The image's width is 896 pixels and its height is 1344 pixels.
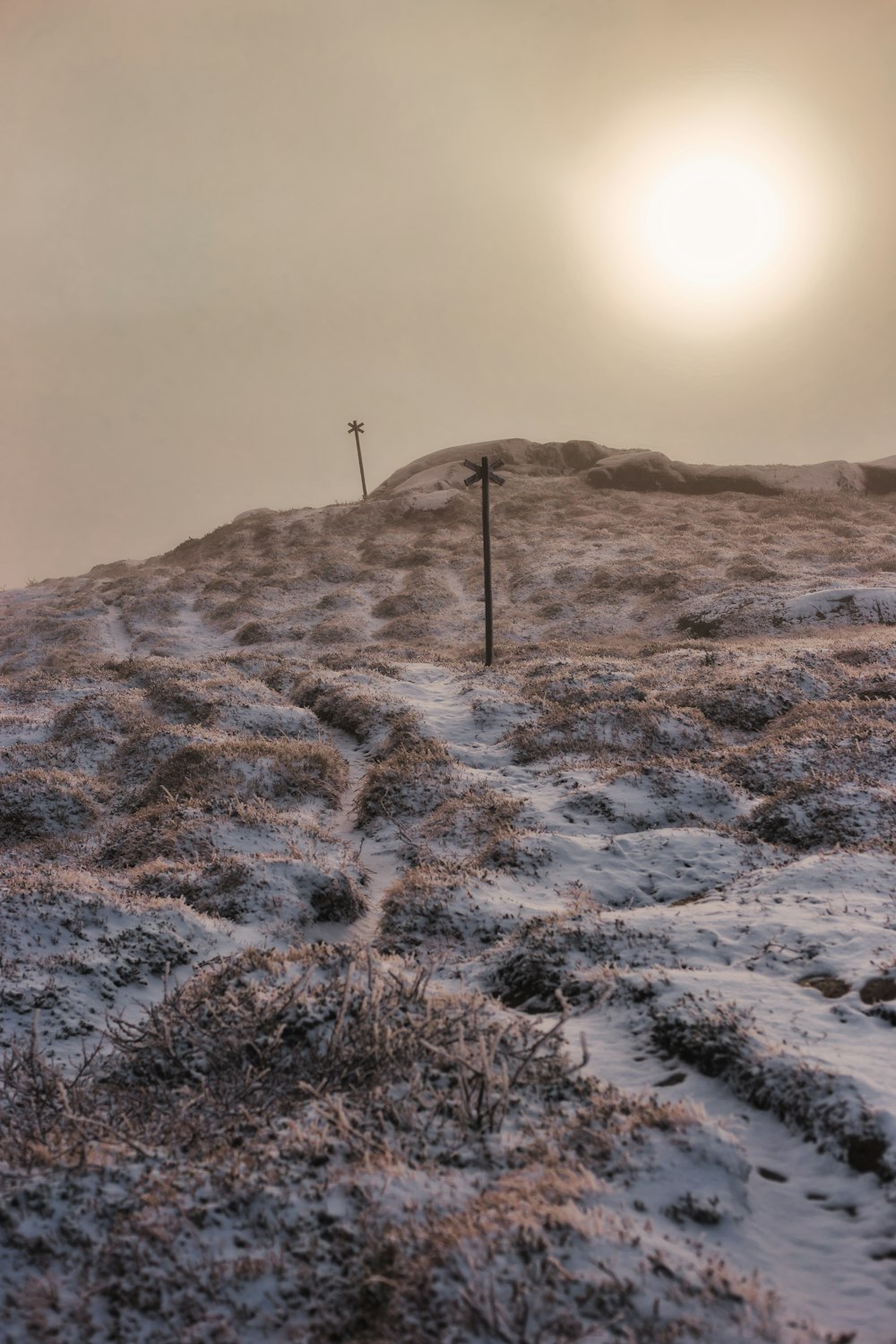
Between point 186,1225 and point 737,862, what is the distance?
380 inches

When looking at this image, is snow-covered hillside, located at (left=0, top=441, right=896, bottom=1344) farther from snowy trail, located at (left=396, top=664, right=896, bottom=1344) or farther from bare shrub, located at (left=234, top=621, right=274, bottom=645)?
bare shrub, located at (left=234, top=621, right=274, bottom=645)

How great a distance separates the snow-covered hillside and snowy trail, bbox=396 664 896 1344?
25mm

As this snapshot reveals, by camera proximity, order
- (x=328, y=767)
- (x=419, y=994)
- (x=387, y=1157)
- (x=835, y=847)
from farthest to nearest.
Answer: (x=328, y=767), (x=835, y=847), (x=419, y=994), (x=387, y=1157)

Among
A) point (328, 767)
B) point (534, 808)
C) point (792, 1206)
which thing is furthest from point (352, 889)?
point (792, 1206)

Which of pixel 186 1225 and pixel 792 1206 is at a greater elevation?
pixel 186 1225

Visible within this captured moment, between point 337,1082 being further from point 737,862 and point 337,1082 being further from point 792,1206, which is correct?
point 737,862

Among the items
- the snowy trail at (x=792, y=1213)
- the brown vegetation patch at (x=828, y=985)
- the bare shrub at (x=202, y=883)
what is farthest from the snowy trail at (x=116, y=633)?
the brown vegetation patch at (x=828, y=985)

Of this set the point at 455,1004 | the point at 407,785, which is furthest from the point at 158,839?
the point at 455,1004

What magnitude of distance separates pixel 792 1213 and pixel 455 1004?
3200 mm

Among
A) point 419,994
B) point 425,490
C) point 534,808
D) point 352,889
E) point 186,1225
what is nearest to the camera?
point 186,1225

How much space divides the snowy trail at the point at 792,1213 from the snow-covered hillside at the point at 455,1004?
25 mm

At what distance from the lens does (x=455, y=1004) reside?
738cm

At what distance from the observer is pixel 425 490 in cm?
7075

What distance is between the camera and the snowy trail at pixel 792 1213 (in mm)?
4516
